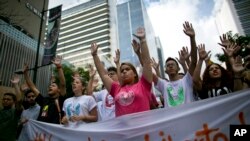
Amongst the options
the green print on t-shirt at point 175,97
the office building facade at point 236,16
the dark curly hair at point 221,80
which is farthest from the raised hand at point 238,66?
the office building facade at point 236,16

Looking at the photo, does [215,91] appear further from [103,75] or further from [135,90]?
[103,75]

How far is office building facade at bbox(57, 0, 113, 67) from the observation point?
87062mm

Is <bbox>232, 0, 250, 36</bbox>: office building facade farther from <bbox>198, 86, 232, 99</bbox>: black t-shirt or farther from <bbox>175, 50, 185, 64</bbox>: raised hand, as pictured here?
<bbox>198, 86, 232, 99</bbox>: black t-shirt

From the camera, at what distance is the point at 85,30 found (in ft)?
318

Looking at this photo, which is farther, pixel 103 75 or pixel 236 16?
pixel 236 16

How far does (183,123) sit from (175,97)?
2.46 ft

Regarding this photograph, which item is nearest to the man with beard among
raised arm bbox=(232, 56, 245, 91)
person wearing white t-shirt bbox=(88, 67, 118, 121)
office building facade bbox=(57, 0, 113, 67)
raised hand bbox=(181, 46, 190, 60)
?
person wearing white t-shirt bbox=(88, 67, 118, 121)

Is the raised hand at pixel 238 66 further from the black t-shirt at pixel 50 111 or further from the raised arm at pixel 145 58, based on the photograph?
the black t-shirt at pixel 50 111

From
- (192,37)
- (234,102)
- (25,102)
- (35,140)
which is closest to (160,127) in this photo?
(234,102)

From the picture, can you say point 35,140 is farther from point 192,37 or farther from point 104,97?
point 192,37

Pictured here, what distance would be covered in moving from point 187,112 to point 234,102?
0.57 m

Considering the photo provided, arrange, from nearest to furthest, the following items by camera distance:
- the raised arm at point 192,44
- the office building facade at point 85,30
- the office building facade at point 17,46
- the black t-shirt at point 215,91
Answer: the black t-shirt at point 215,91 < the raised arm at point 192,44 < the office building facade at point 17,46 < the office building facade at point 85,30

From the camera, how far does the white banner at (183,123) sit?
8.13 feet

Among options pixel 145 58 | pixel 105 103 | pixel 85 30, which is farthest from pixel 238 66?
pixel 85 30
